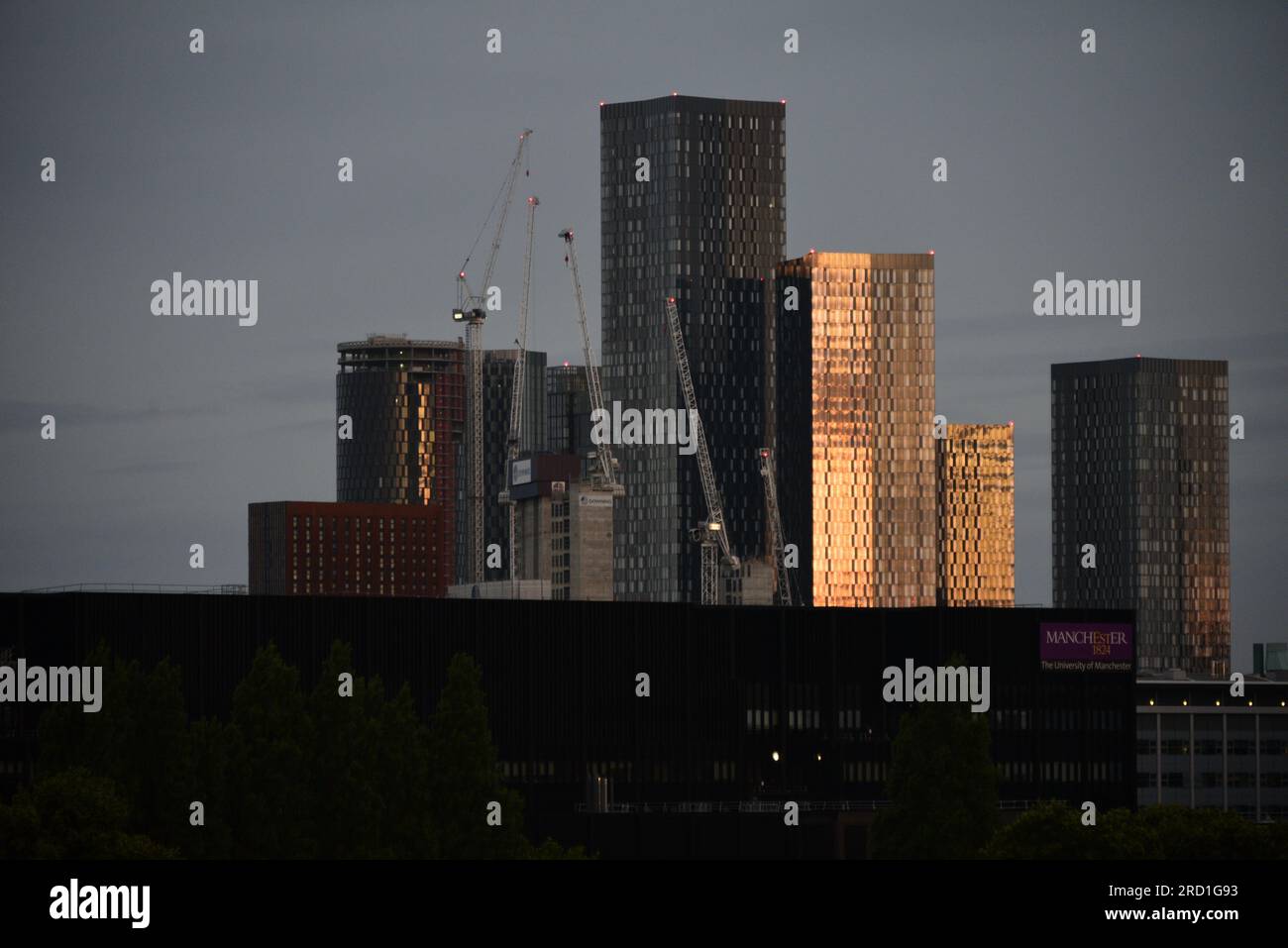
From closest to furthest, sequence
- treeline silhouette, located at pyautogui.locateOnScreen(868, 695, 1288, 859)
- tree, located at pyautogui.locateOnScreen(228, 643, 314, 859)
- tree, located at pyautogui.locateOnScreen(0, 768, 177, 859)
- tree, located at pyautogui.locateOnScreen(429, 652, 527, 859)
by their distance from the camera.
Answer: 1. tree, located at pyautogui.locateOnScreen(0, 768, 177, 859)
2. tree, located at pyautogui.locateOnScreen(228, 643, 314, 859)
3. tree, located at pyautogui.locateOnScreen(429, 652, 527, 859)
4. treeline silhouette, located at pyautogui.locateOnScreen(868, 695, 1288, 859)

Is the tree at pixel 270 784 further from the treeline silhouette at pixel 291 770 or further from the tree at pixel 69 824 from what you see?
the tree at pixel 69 824

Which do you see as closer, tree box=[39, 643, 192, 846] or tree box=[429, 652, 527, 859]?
tree box=[39, 643, 192, 846]

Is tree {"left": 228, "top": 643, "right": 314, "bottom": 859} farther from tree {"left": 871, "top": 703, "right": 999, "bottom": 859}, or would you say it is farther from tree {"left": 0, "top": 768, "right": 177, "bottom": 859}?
tree {"left": 871, "top": 703, "right": 999, "bottom": 859}

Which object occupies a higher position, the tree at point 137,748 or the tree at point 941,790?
the tree at point 137,748

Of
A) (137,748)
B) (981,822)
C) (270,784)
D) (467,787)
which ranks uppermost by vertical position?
(137,748)

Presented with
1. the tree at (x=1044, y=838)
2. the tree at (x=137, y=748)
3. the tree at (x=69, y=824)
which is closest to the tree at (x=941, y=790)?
the tree at (x=1044, y=838)

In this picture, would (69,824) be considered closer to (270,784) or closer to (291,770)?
(270,784)

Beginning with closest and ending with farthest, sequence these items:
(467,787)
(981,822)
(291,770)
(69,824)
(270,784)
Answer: (69,824), (270,784), (291,770), (467,787), (981,822)

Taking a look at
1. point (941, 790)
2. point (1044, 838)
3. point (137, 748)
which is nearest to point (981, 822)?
point (941, 790)

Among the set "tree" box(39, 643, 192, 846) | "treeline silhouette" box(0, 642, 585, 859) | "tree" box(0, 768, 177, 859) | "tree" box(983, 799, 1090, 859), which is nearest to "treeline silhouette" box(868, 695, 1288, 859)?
"tree" box(983, 799, 1090, 859)
